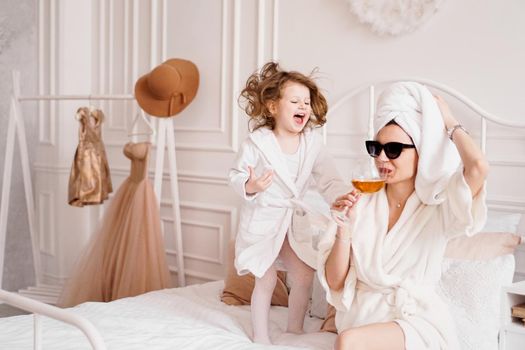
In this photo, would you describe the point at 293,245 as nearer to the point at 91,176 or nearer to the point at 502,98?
the point at 502,98

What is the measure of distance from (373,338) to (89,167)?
2451mm

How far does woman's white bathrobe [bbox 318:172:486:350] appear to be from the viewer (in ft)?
6.76

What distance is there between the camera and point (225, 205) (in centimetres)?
392

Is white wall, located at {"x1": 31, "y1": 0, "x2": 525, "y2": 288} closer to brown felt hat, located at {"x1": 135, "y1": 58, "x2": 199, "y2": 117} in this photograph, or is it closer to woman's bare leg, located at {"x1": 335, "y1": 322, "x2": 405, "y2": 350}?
brown felt hat, located at {"x1": 135, "y1": 58, "x2": 199, "y2": 117}

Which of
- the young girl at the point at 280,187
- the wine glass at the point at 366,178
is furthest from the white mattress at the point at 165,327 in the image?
the wine glass at the point at 366,178

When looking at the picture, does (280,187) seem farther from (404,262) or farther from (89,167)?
(89,167)

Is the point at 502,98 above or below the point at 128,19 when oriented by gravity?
below

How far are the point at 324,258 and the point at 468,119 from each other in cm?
102

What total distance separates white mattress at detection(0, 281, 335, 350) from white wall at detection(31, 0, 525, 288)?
3.31 feet

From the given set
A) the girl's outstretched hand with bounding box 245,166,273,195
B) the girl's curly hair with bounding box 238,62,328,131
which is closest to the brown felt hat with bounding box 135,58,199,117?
the girl's curly hair with bounding box 238,62,328,131

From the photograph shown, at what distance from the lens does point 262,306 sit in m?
2.48

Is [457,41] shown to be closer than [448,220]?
No

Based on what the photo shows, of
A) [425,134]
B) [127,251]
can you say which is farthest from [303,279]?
[127,251]

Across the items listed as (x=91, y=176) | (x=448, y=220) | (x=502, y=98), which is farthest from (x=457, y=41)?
Answer: (x=91, y=176)
